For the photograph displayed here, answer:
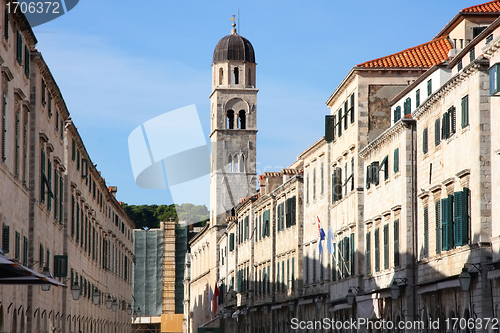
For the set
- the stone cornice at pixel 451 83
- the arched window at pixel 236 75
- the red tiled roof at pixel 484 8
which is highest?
the arched window at pixel 236 75

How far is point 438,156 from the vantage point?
30.0m

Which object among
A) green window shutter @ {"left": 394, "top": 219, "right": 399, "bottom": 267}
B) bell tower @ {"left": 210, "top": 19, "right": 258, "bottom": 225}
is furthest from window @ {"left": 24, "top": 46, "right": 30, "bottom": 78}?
bell tower @ {"left": 210, "top": 19, "right": 258, "bottom": 225}

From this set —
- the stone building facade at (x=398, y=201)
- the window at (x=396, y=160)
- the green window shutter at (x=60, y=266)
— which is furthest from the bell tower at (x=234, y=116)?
the window at (x=396, y=160)

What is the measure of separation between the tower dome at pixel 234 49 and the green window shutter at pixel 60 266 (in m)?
59.7

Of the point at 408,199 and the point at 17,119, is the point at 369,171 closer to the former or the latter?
the point at 408,199

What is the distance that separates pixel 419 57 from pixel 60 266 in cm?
1835

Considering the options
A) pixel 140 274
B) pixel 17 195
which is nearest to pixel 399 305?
pixel 17 195

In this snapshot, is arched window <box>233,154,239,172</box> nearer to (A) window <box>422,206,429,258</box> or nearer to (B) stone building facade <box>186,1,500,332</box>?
(B) stone building facade <box>186,1,500,332</box>

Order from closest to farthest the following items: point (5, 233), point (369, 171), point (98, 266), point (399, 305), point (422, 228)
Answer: point (5, 233)
point (422, 228)
point (399, 305)
point (369, 171)
point (98, 266)

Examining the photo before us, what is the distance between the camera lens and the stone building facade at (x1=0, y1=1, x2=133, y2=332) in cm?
2706

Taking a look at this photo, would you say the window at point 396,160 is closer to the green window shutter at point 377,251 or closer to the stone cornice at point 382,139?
the stone cornice at point 382,139

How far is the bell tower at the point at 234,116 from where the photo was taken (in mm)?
93400

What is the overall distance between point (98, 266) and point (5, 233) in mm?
33543

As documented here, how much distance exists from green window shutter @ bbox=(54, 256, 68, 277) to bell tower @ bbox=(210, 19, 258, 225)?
55699mm
